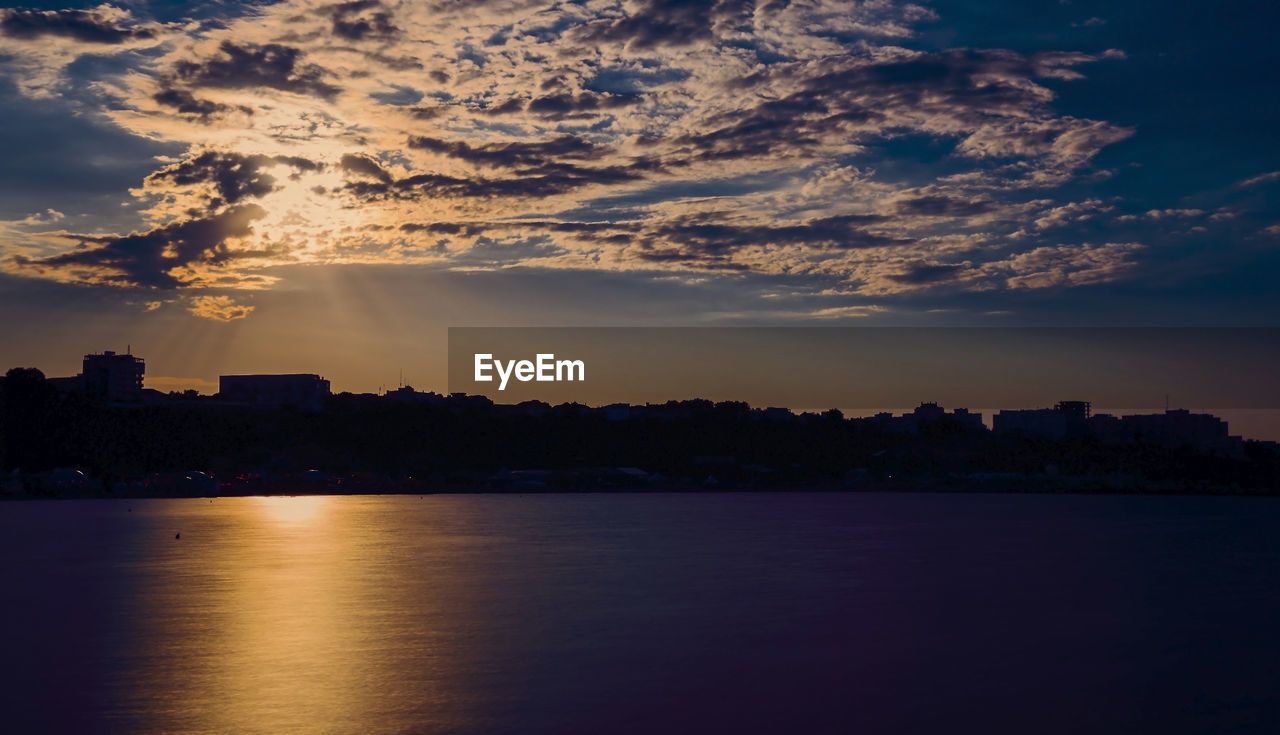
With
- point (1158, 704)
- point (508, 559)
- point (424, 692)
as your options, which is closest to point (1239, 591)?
point (1158, 704)

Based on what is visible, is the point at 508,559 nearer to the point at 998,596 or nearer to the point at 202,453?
the point at 998,596

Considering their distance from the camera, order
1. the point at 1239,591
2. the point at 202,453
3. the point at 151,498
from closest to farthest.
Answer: the point at 1239,591, the point at 151,498, the point at 202,453

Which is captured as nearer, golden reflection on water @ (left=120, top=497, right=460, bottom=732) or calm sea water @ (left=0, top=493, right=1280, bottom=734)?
calm sea water @ (left=0, top=493, right=1280, bottom=734)

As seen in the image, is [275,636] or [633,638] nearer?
[633,638]

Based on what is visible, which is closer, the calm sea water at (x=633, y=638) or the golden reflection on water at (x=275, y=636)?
the calm sea water at (x=633, y=638)

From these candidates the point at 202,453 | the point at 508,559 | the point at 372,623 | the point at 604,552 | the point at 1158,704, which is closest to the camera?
the point at 1158,704

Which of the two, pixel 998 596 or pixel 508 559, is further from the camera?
pixel 508 559
